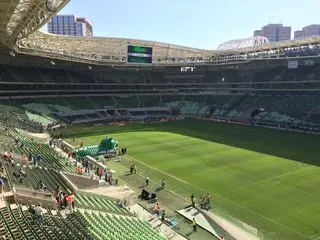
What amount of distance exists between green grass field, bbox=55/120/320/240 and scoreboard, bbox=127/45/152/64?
684 inches

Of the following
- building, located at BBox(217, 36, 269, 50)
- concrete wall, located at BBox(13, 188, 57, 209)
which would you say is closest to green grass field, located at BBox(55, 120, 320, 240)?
concrete wall, located at BBox(13, 188, 57, 209)

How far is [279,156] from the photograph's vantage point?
4228 centimetres

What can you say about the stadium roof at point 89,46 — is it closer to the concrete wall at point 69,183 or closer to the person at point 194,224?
the concrete wall at point 69,183

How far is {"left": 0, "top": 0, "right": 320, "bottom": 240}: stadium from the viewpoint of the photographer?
22766 mm

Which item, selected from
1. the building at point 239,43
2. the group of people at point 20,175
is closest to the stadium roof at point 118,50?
the group of people at point 20,175

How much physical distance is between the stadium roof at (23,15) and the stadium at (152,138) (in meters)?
0.24

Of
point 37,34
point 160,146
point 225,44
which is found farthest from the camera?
point 225,44

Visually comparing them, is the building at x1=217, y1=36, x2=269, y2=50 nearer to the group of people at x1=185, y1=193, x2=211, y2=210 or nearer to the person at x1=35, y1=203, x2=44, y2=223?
the group of people at x1=185, y1=193, x2=211, y2=210

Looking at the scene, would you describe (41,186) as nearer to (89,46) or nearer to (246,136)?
(246,136)

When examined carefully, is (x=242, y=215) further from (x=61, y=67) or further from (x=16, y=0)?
(x=61, y=67)

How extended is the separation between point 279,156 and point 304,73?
135 feet

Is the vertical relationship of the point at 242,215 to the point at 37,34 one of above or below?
below

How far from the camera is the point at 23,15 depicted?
42.6 m

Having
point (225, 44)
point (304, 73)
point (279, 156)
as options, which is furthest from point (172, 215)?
point (225, 44)
